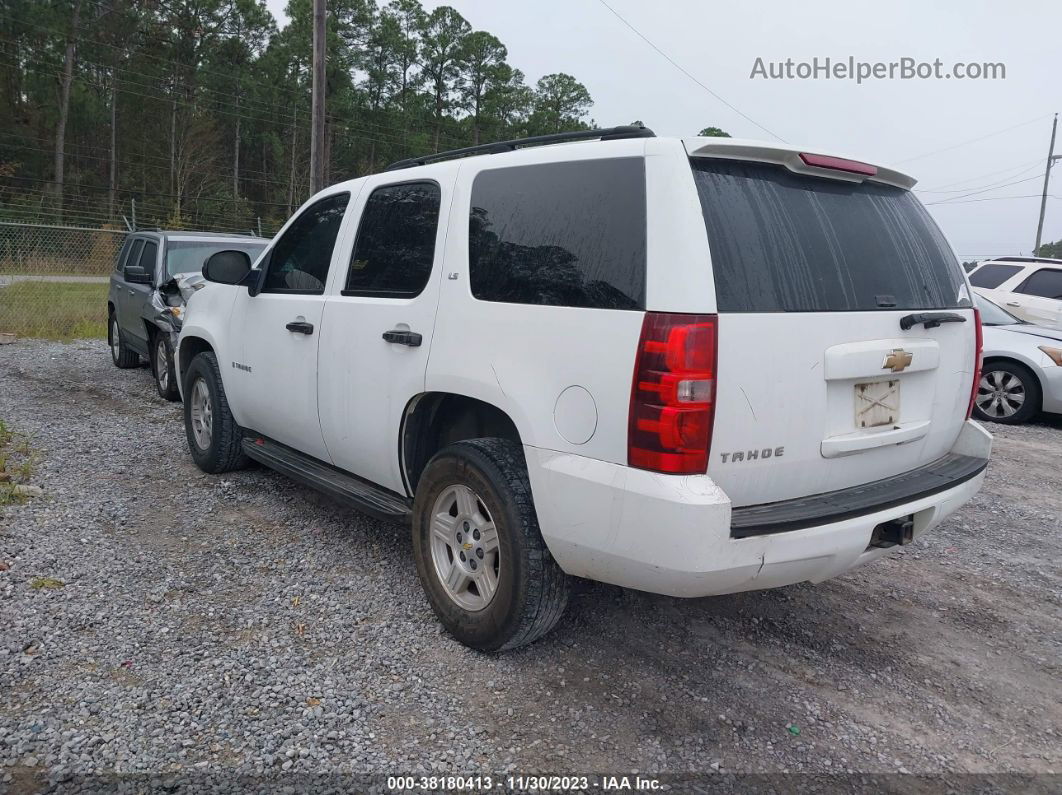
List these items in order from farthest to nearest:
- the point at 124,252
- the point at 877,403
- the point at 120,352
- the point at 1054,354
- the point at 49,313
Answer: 1. the point at 49,313
2. the point at 120,352
3. the point at 124,252
4. the point at 1054,354
5. the point at 877,403

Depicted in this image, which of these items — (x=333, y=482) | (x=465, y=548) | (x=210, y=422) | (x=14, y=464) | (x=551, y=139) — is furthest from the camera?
(x=14, y=464)

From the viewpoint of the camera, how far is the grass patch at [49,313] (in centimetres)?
1294

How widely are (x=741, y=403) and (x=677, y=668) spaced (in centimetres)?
124

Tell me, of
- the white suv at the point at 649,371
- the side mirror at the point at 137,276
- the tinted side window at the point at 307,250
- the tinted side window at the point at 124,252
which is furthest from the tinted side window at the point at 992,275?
the tinted side window at the point at 124,252

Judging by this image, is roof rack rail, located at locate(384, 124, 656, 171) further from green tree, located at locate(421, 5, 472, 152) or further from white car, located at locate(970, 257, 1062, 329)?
green tree, located at locate(421, 5, 472, 152)

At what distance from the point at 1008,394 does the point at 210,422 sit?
830 cm

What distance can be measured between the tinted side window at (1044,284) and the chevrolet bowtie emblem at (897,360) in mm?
9470

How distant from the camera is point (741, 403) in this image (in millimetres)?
2496

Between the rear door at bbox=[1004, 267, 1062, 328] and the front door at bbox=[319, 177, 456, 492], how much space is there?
977 centimetres

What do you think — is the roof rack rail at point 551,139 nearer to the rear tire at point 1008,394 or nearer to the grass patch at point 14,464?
the grass patch at point 14,464

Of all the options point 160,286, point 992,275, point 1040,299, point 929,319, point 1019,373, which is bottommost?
point 1019,373

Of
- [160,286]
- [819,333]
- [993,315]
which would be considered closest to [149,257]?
[160,286]

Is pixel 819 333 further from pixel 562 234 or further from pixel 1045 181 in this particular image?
pixel 1045 181

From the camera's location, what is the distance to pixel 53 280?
15.0 metres
